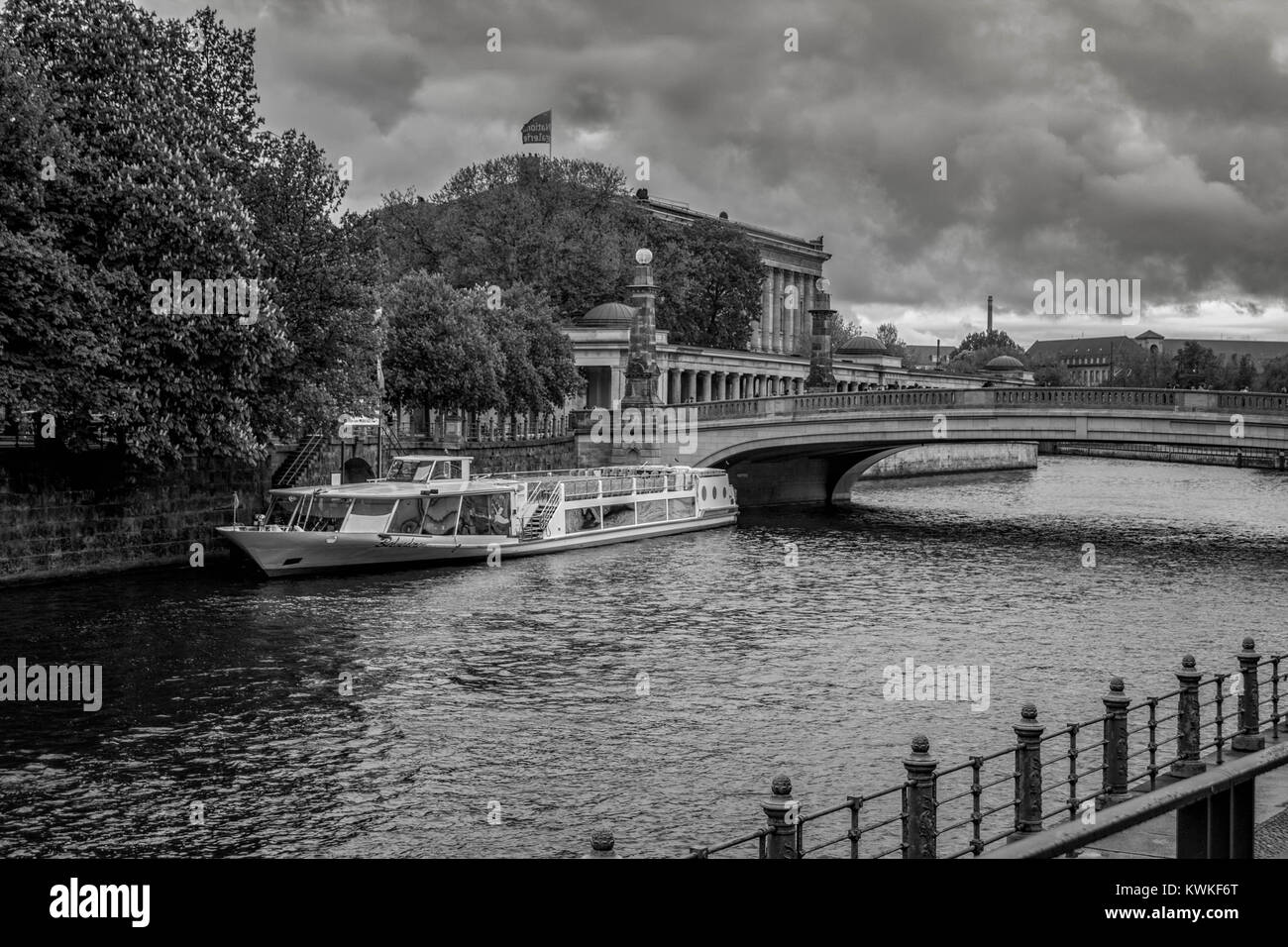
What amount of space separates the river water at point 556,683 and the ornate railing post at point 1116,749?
3686 mm

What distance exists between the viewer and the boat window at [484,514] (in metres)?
49.6

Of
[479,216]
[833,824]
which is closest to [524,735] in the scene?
[833,824]

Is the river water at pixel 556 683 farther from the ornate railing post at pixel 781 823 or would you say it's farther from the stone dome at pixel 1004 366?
the stone dome at pixel 1004 366

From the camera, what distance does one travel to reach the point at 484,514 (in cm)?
5069

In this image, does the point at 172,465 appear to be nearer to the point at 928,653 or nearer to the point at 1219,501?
the point at 928,653

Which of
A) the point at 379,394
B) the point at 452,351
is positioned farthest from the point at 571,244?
the point at 379,394

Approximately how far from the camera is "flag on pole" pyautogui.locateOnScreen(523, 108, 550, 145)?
10869 cm

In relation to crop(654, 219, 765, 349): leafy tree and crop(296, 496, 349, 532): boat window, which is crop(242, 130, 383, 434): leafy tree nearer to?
crop(296, 496, 349, 532): boat window

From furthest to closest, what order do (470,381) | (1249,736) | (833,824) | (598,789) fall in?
(470,381), (598,789), (833,824), (1249,736)

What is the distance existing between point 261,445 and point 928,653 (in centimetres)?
2180

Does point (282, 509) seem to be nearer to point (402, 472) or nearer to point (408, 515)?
point (408, 515)

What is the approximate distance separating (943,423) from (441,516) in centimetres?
2302

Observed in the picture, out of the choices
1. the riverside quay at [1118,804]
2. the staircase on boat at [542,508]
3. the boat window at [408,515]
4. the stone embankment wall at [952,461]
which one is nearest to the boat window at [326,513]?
the boat window at [408,515]

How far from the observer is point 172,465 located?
44.0 meters
